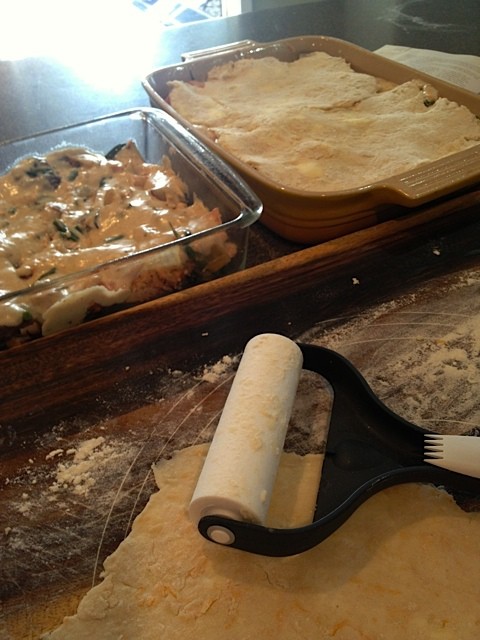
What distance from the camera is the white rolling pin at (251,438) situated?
0.61m

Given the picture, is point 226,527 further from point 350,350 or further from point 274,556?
point 350,350

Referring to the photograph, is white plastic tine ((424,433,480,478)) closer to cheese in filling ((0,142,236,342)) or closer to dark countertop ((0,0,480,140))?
cheese in filling ((0,142,236,342))

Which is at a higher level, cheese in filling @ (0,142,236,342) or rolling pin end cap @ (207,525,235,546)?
cheese in filling @ (0,142,236,342)

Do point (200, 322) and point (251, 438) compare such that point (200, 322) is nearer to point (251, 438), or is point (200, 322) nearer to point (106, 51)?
point (251, 438)

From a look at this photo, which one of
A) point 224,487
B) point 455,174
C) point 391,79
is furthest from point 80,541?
point 391,79

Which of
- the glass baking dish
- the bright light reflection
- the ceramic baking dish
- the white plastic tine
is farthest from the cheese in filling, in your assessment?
the bright light reflection

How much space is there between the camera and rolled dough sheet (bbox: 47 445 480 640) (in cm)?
60

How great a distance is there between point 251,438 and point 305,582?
0.17 metres

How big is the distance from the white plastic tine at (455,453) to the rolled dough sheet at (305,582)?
0.16 feet

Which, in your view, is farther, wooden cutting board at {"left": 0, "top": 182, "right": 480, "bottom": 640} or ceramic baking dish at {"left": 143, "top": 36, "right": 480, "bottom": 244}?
ceramic baking dish at {"left": 143, "top": 36, "right": 480, "bottom": 244}

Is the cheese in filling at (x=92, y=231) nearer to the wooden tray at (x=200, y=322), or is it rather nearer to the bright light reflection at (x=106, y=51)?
the wooden tray at (x=200, y=322)

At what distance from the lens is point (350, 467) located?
0.71 m

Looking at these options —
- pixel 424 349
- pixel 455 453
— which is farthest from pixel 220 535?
pixel 424 349

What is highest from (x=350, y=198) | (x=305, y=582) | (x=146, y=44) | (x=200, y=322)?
(x=146, y=44)
